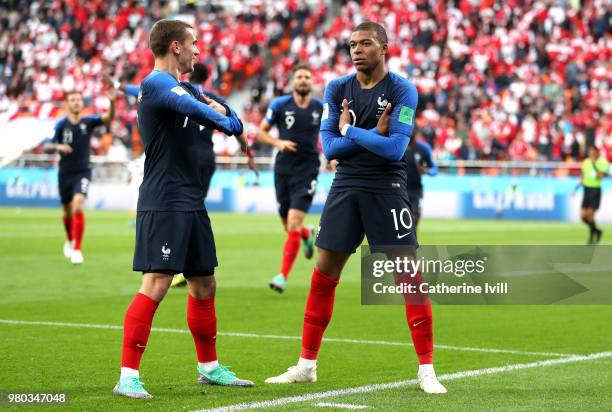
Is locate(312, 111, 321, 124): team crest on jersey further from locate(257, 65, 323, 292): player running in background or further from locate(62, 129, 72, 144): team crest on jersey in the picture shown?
locate(62, 129, 72, 144): team crest on jersey

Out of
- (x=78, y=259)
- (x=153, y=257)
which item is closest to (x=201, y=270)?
(x=153, y=257)

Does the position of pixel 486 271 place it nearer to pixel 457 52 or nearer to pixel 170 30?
pixel 170 30

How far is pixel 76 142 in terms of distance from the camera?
57.9 feet

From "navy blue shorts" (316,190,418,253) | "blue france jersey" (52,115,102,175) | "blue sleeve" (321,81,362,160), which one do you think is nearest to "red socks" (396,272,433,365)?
"navy blue shorts" (316,190,418,253)

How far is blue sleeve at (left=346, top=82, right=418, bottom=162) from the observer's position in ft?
22.6

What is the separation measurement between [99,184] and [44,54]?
1163 centimetres

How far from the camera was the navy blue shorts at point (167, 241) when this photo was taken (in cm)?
665

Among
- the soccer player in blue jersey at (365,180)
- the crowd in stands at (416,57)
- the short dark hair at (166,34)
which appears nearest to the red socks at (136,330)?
the soccer player in blue jersey at (365,180)

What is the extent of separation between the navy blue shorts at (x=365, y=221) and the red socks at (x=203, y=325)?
0.80m

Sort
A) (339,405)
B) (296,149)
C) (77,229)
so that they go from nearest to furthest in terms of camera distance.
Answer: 1. (339,405)
2. (296,149)
3. (77,229)

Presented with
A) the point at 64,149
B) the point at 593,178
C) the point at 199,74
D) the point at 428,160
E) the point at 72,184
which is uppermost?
the point at 199,74

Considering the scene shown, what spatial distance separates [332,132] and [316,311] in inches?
44.7

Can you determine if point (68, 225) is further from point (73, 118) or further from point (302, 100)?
point (302, 100)

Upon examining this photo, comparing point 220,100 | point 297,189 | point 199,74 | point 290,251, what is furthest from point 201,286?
point 297,189
